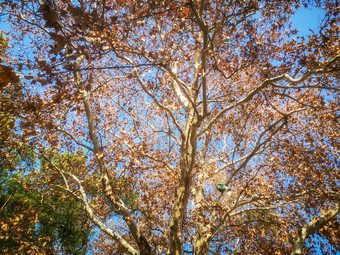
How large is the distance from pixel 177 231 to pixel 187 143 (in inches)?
82.4

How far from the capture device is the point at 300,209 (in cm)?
713

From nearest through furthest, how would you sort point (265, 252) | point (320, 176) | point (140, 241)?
point (140, 241) → point (320, 176) → point (265, 252)

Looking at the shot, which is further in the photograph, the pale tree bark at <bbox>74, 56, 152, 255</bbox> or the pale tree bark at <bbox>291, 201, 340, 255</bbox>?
the pale tree bark at <bbox>74, 56, 152, 255</bbox>

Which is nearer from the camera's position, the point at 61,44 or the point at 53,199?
the point at 61,44

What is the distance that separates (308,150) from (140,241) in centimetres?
644

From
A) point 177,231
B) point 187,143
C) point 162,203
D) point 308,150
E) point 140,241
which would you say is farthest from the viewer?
A: point 162,203

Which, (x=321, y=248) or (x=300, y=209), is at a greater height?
(x=300, y=209)

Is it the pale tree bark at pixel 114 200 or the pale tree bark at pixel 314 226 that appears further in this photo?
the pale tree bark at pixel 114 200

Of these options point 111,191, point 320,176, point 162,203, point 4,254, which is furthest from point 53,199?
point 320,176

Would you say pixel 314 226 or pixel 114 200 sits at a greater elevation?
pixel 114 200

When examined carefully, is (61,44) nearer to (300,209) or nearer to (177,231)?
(177,231)

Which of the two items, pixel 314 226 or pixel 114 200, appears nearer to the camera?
pixel 314 226

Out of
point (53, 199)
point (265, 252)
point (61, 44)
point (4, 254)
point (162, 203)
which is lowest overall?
point (4, 254)

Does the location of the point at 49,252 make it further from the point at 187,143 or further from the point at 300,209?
the point at 300,209
